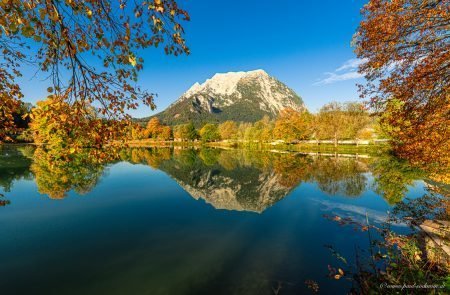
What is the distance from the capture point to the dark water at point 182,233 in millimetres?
8797

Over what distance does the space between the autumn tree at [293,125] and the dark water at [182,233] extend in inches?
2141

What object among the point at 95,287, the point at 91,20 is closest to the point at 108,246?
the point at 95,287

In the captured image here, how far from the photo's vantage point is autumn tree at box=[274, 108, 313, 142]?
8075 cm

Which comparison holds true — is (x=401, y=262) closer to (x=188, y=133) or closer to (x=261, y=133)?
(x=261, y=133)

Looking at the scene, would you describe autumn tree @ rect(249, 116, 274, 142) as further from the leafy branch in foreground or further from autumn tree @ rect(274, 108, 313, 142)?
the leafy branch in foreground

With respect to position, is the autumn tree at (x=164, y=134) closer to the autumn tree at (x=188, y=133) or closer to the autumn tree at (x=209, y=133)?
the autumn tree at (x=188, y=133)

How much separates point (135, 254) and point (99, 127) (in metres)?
7.46

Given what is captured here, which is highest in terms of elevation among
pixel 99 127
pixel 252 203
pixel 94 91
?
pixel 94 91

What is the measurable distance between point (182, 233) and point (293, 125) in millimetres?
73051

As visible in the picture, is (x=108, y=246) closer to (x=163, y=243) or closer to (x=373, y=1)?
(x=163, y=243)

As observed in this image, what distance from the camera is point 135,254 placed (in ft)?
35.7

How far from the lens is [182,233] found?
13430 mm

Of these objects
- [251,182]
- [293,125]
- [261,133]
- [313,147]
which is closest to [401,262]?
[251,182]

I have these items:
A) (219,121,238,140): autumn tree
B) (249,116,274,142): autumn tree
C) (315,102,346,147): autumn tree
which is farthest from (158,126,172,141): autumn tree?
(315,102,346,147): autumn tree
